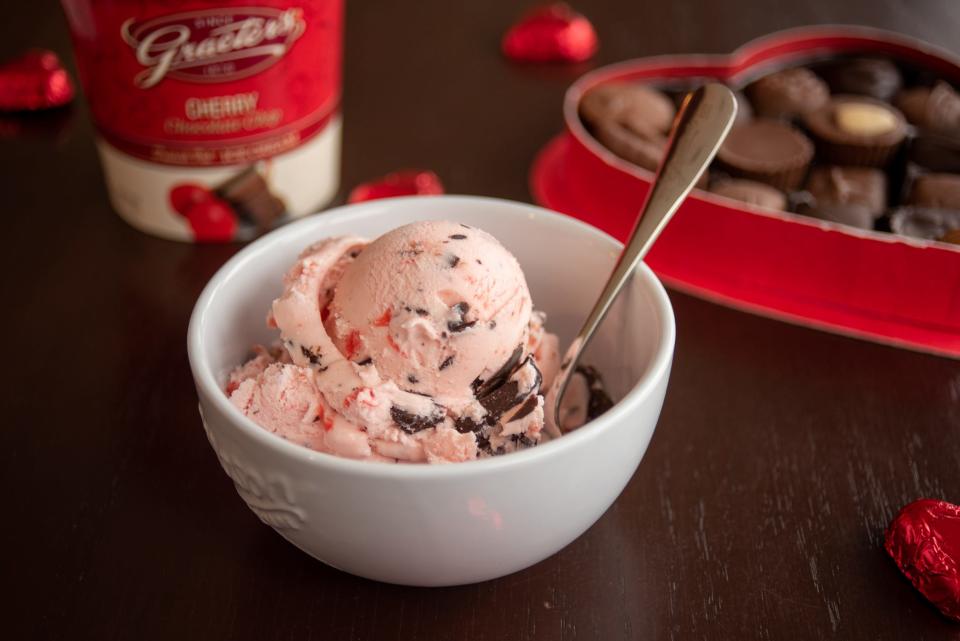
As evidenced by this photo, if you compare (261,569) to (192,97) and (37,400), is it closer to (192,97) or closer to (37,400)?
(37,400)

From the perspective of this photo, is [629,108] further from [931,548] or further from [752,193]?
[931,548]

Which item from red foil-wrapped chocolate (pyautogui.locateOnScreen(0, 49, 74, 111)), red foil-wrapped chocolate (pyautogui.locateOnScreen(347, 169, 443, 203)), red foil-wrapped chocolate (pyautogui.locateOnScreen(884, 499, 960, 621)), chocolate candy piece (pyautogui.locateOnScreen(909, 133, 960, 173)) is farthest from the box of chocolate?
red foil-wrapped chocolate (pyautogui.locateOnScreen(0, 49, 74, 111))

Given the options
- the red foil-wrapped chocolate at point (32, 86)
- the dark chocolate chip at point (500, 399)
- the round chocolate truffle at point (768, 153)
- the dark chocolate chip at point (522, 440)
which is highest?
the dark chocolate chip at point (500, 399)

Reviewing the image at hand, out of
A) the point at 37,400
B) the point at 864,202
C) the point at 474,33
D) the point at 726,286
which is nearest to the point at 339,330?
the point at 37,400

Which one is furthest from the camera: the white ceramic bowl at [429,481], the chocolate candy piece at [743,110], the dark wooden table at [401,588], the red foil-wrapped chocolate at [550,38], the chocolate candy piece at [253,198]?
the red foil-wrapped chocolate at [550,38]

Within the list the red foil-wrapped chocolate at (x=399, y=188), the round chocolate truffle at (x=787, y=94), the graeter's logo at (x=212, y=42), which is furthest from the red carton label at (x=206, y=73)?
the round chocolate truffle at (x=787, y=94)

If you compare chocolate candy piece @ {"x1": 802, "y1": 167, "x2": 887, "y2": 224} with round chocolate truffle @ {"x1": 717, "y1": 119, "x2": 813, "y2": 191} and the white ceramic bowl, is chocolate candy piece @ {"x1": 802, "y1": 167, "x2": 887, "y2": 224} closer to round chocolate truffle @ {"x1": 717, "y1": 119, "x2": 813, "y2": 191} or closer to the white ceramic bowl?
round chocolate truffle @ {"x1": 717, "y1": 119, "x2": 813, "y2": 191}

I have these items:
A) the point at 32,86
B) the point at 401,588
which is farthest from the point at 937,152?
the point at 32,86

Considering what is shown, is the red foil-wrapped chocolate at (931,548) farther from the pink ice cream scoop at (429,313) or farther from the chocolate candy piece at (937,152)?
the chocolate candy piece at (937,152)
